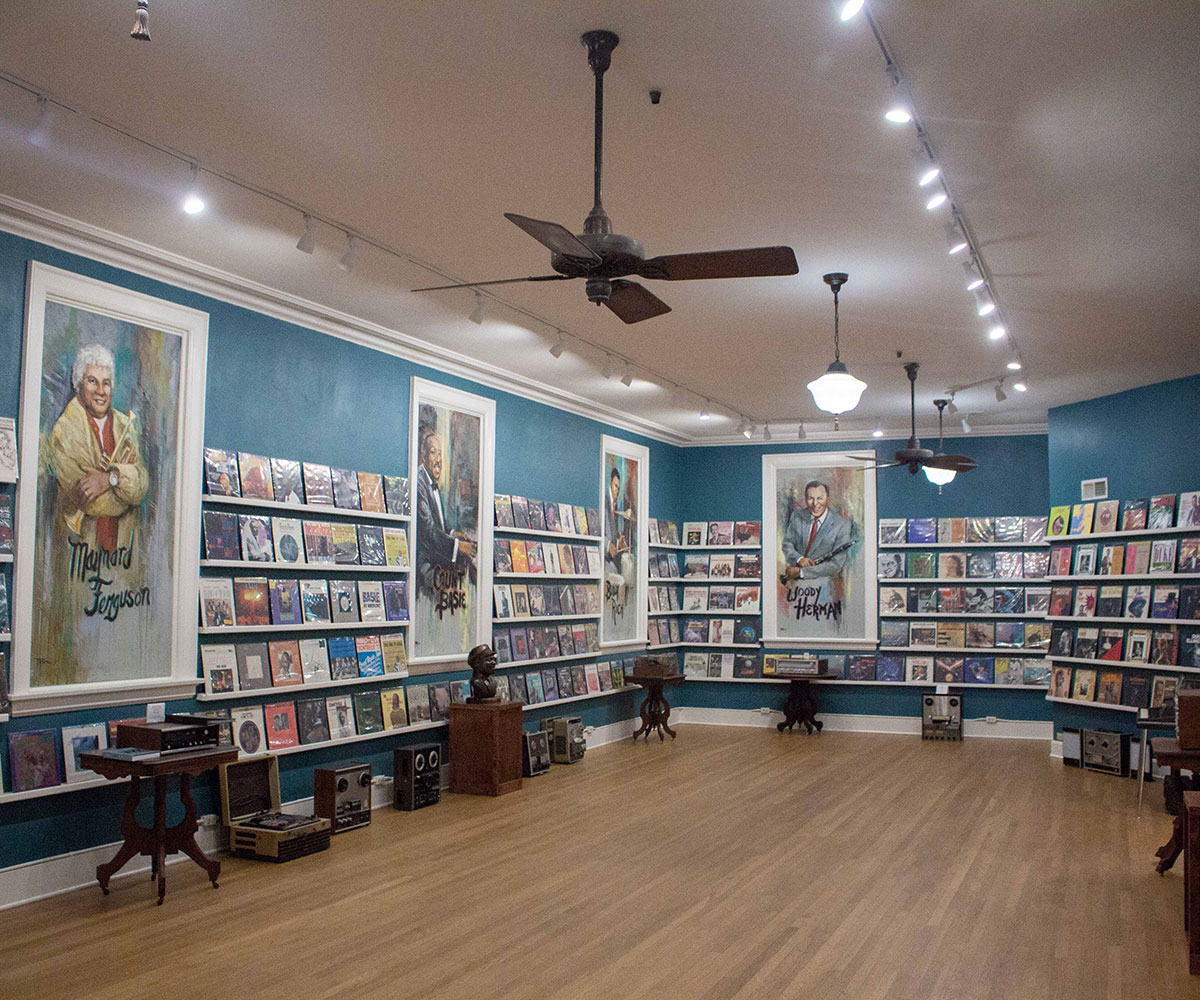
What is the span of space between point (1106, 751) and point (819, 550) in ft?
12.9

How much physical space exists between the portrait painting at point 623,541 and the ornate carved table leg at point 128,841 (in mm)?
5855

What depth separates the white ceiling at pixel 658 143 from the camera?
3.29 meters

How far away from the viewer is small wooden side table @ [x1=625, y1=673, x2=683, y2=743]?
10531 mm

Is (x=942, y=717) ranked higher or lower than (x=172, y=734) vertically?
lower

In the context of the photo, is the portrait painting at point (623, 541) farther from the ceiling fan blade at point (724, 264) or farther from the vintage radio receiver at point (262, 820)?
the ceiling fan blade at point (724, 264)

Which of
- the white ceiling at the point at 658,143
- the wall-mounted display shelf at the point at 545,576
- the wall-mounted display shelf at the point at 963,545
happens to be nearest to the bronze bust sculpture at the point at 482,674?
the wall-mounted display shelf at the point at 545,576

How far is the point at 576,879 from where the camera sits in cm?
534

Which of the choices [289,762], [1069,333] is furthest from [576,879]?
[1069,333]

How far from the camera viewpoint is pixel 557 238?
3.20m

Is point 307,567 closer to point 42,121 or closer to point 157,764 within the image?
point 157,764

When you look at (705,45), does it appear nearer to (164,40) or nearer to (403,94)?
(403,94)

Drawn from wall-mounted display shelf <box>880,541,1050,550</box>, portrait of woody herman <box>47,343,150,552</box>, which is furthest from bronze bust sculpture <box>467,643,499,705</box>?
wall-mounted display shelf <box>880,541,1050,550</box>

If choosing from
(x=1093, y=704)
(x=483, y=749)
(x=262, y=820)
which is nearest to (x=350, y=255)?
(x=262, y=820)

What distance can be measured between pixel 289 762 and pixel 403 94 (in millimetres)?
4355
